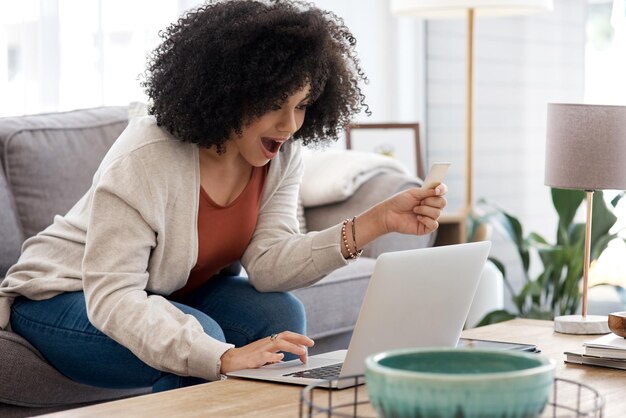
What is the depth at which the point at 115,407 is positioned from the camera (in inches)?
47.1

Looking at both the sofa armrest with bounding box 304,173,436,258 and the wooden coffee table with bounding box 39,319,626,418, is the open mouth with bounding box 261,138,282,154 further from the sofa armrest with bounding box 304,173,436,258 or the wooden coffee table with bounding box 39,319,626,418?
the sofa armrest with bounding box 304,173,436,258

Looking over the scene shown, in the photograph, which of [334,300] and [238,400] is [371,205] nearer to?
[334,300]

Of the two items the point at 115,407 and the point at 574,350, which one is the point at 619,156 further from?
the point at 115,407

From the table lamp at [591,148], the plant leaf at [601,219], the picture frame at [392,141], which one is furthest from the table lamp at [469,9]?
the table lamp at [591,148]

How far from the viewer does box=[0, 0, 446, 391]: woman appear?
1.62m

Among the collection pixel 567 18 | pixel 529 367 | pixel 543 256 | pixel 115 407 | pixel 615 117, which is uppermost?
pixel 567 18

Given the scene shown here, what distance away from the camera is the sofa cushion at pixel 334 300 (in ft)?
8.12

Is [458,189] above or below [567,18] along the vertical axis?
below

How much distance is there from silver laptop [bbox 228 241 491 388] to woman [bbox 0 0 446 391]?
0.19 metres

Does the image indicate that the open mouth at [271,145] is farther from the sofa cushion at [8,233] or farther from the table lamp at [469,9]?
the table lamp at [469,9]

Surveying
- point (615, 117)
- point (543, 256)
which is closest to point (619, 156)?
point (615, 117)

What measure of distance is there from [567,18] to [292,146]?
2.67 meters

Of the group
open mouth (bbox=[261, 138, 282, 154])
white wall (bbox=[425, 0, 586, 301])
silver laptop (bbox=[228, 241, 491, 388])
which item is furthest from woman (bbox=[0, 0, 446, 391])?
white wall (bbox=[425, 0, 586, 301])

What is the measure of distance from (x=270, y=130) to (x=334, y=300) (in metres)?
0.88
